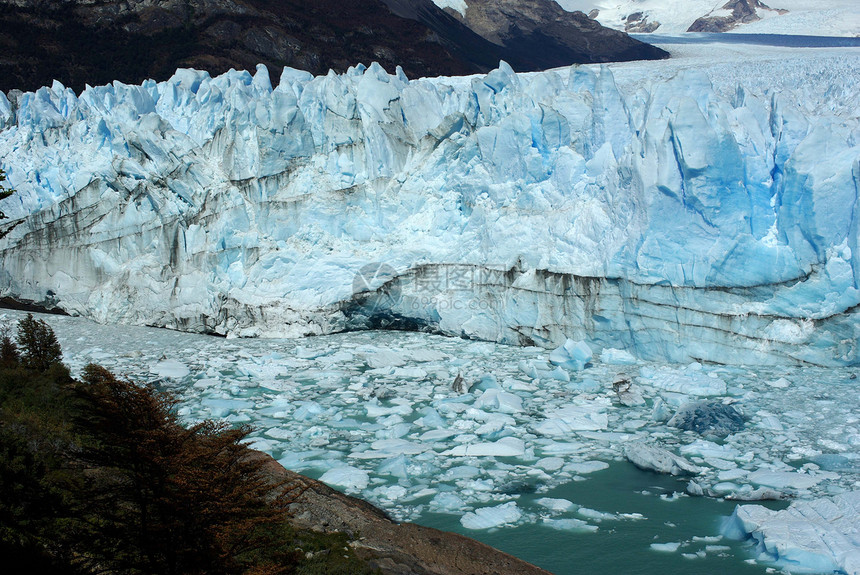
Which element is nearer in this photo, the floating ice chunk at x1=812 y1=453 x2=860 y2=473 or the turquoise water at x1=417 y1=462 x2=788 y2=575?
the turquoise water at x1=417 y1=462 x2=788 y2=575

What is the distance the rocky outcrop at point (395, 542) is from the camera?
462 centimetres

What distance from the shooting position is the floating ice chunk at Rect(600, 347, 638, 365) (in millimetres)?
9469

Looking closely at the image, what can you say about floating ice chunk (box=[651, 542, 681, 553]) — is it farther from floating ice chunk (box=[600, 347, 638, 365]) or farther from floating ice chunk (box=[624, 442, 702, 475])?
floating ice chunk (box=[600, 347, 638, 365])

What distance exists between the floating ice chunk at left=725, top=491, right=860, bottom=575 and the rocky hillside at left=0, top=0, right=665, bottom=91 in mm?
26513

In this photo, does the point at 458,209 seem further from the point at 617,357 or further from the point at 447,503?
the point at 447,503

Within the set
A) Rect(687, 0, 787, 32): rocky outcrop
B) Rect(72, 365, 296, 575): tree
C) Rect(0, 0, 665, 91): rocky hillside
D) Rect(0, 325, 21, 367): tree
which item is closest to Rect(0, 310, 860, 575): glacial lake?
Rect(0, 325, 21, 367): tree

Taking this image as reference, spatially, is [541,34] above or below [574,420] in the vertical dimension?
above

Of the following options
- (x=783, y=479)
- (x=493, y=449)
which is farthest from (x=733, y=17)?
(x=493, y=449)

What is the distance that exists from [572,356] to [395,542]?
4.99 m

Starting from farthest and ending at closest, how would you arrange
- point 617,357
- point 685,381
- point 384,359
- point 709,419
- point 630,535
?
point 384,359, point 617,357, point 685,381, point 709,419, point 630,535

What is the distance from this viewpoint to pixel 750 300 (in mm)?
8773

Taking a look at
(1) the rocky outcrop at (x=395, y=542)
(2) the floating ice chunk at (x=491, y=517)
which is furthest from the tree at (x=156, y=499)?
(2) the floating ice chunk at (x=491, y=517)

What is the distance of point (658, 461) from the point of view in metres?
6.13

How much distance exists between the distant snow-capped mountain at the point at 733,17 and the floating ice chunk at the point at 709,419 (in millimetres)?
32636
